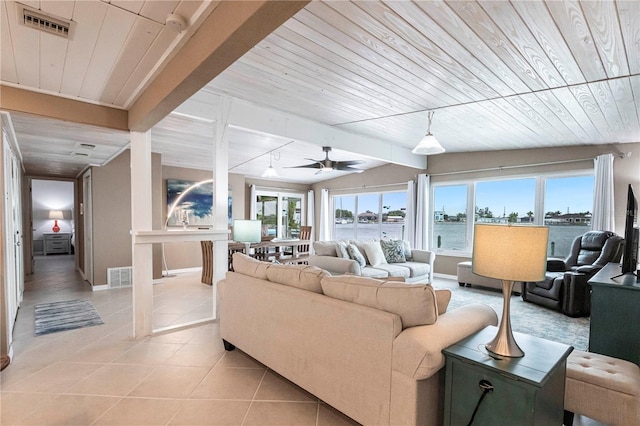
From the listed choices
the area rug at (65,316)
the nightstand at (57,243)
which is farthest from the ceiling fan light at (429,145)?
the nightstand at (57,243)

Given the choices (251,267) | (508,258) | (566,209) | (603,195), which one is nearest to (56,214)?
(251,267)

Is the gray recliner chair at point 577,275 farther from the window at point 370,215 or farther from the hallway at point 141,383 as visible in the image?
the hallway at point 141,383

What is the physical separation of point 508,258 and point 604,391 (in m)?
0.92

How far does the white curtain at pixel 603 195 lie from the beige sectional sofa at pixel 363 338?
13.3 feet

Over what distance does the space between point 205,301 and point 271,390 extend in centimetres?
263

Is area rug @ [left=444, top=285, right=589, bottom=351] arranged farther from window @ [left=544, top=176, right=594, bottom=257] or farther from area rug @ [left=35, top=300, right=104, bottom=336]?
area rug @ [left=35, top=300, right=104, bottom=336]

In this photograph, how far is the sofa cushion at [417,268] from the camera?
5.19 m

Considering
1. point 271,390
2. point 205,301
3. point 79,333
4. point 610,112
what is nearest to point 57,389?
point 79,333

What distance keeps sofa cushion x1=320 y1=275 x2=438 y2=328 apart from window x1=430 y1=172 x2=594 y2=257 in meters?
4.96

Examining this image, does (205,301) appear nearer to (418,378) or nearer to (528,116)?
(418,378)

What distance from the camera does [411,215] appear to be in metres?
6.89

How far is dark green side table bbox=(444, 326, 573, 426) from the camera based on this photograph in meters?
1.32

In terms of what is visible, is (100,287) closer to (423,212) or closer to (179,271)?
(179,271)

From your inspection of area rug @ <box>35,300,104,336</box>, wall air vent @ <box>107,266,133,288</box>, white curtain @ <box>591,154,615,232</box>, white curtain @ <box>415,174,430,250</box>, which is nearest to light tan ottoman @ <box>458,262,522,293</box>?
white curtain @ <box>415,174,430,250</box>
